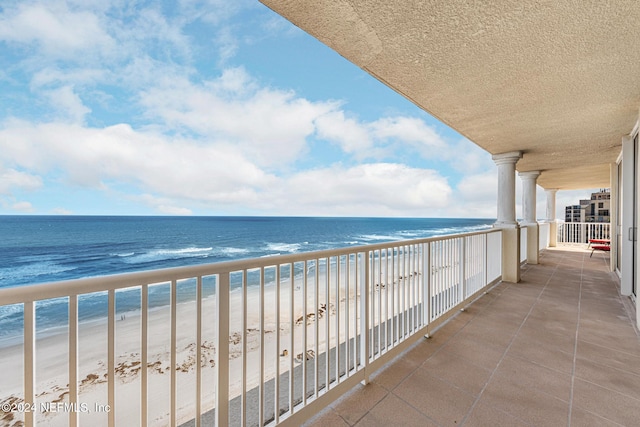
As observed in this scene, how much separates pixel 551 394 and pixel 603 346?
1183mm

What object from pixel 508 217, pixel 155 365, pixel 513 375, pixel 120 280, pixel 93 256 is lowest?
pixel 93 256

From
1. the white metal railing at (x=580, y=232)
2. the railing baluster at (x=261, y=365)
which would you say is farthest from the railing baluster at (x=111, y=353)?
the white metal railing at (x=580, y=232)

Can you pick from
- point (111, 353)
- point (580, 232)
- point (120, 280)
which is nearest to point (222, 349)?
point (111, 353)

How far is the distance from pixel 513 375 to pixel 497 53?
2.29 metres

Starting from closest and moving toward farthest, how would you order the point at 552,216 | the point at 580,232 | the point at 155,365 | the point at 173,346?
the point at 173,346
the point at 155,365
the point at 552,216
the point at 580,232

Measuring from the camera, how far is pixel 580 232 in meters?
9.41

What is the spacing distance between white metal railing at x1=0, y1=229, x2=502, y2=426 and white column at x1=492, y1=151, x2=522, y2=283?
9.5 inches

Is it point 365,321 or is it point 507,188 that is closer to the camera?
point 365,321

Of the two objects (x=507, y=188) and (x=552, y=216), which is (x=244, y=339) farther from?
(x=552, y=216)

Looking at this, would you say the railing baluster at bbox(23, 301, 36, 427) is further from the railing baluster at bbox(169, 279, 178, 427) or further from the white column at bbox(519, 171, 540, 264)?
the white column at bbox(519, 171, 540, 264)

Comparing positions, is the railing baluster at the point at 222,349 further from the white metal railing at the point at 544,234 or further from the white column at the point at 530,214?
the white metal railing at the point at 544,234

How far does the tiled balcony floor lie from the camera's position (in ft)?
4.81

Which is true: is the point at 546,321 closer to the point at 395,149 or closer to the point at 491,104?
the point at 491,104

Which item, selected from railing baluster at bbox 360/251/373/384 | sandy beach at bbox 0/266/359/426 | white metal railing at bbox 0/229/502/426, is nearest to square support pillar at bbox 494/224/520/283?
white metal railing at bbox 0/229/502/426
